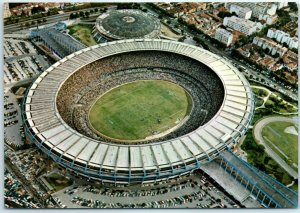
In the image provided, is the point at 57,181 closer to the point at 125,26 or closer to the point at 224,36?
the point at 125,26

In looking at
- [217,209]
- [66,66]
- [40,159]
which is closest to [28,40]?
[66,66]

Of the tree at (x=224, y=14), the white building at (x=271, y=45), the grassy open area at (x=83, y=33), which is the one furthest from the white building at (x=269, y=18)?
the grassy open area at (x=83, y=33)

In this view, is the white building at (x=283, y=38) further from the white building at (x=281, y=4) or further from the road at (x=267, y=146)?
the road at (x=267, y=146)

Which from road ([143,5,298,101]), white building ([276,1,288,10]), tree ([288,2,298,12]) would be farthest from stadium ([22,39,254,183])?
tree ([288,2,298,12])

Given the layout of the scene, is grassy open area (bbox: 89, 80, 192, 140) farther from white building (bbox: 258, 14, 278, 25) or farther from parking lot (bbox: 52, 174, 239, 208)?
white building (bbox: 258, 14, 278, 25)

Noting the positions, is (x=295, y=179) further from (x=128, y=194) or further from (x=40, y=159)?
(x=40, y=159)

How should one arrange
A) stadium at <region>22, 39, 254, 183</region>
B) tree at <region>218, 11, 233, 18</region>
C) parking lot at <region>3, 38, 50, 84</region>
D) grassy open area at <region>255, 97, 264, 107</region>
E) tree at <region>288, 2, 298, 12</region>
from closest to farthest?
stadium at <region>22, 39, 254, 183</region>
grassy open area at <region>255, 97, 264, 107</region>
parking lot at <region>3, 38, 50, 84</region>
tree at <region>218, 11, 233, 18</region>
tree at <region>288, 2, 298, 12</region>

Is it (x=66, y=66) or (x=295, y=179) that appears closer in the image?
(x=295, y=179)
